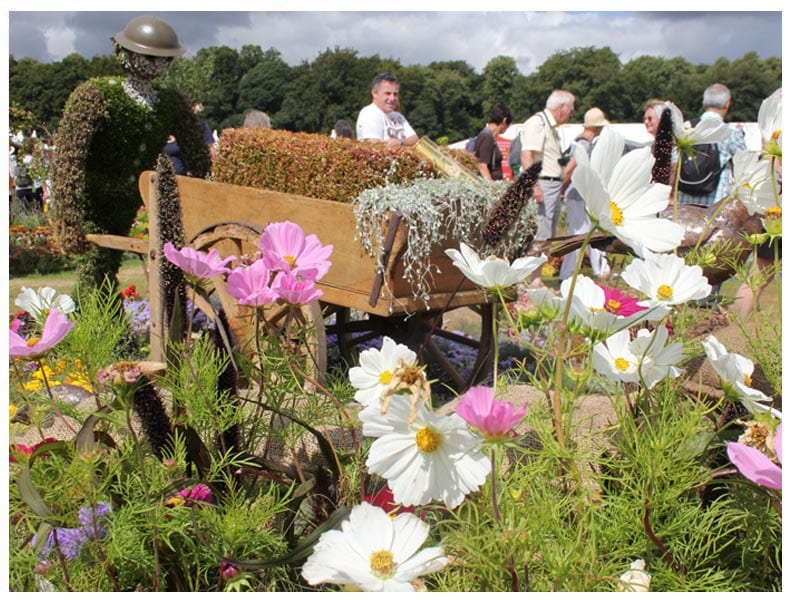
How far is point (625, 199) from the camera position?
0.74 metres

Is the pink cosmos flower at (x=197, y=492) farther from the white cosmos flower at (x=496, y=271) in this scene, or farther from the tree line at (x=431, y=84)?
the tree line at (x=431, y=84)

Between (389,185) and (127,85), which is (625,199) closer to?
(389,185)

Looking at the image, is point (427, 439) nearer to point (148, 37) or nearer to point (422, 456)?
point (422, 456)

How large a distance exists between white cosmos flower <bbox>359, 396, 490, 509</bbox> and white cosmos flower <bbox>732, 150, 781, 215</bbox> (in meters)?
0.52

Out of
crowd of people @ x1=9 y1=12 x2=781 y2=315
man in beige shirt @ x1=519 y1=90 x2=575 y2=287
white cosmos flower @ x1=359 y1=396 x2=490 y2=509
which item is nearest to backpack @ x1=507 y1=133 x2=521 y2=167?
crowd of people @ x1=9 y1=12 x2=781 y2=315

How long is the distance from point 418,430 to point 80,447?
41 cm

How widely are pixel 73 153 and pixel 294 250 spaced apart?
3231 millimetres

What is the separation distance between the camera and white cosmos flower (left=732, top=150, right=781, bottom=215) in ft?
3.08

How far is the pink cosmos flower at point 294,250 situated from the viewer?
89 centimetres

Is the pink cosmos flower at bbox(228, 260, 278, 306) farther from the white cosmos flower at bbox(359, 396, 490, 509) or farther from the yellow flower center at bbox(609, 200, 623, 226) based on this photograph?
the yellow flower center at bbox(609, 200, 623, 226)

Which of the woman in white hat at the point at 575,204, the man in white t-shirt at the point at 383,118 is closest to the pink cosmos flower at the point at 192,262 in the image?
the man in white t-shirt at the point at 383,118

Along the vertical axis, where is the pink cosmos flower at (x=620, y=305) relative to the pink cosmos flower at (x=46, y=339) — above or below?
above

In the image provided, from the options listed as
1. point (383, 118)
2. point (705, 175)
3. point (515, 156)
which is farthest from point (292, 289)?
point (515, 156)

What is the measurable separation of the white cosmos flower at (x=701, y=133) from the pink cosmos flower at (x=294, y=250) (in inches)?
19.0
